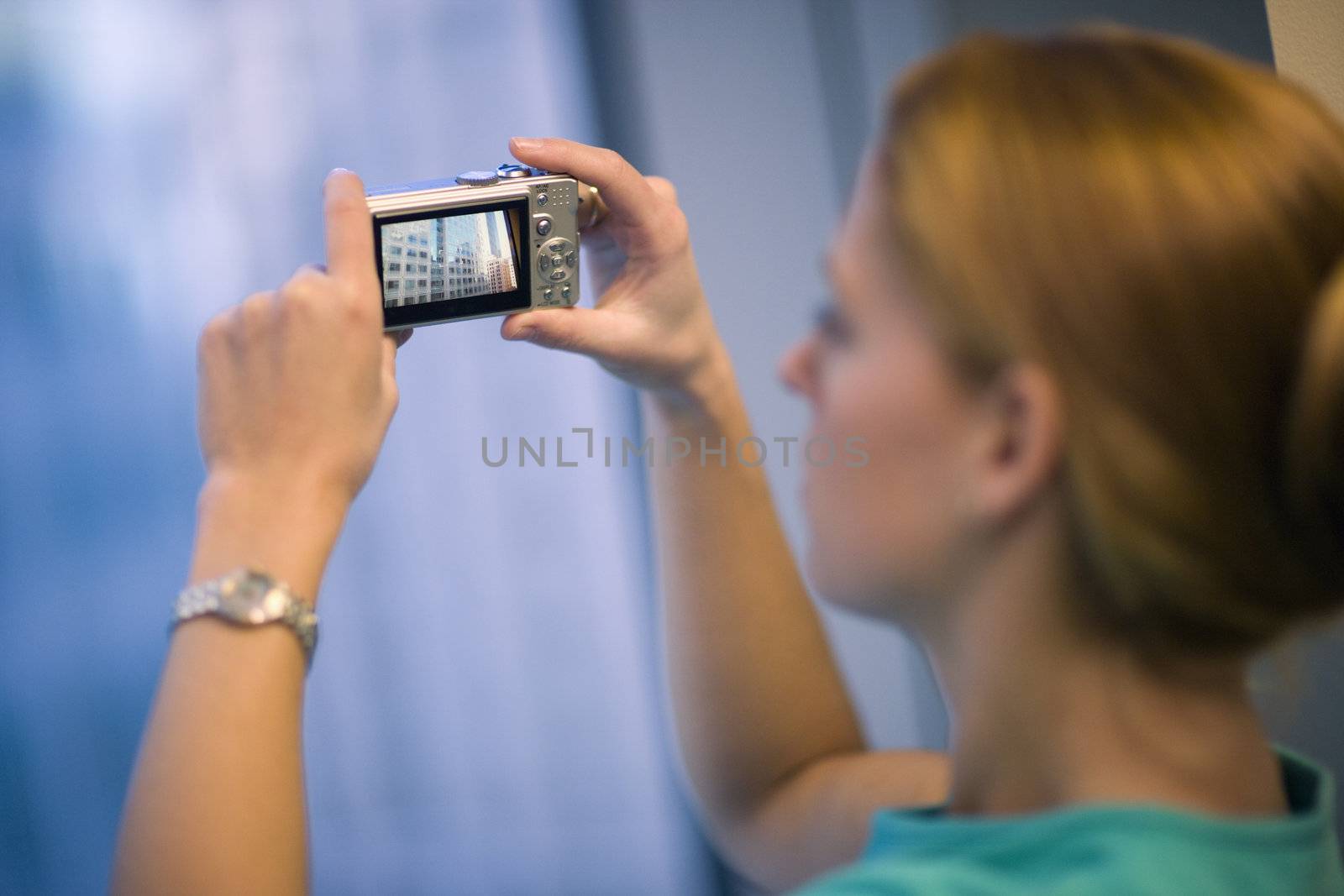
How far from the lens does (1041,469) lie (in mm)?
484

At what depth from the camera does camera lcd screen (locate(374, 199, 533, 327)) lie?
2.38 feet

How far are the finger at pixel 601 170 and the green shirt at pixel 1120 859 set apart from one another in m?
0.48

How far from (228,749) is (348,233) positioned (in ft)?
1.01

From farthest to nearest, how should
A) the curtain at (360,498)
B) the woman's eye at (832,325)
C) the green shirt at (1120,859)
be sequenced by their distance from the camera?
the curtain at (360,498), the woman's eye at (832,325), the green shirt at (1120,859)

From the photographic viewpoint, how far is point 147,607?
51.9 inches

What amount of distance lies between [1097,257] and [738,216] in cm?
88

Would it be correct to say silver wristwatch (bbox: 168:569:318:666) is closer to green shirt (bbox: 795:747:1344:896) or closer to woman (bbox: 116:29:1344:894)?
woman (bbox: 116:29:1344:894)

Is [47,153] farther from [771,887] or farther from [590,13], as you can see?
[771,887]

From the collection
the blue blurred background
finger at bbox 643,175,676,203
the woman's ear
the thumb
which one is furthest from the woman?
the blue blurred background

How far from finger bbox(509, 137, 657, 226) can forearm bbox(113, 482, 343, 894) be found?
32 cm

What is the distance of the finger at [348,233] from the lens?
2.11 ft

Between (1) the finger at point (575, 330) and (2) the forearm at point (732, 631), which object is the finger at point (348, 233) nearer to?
(1) the finger at point (575, 330)

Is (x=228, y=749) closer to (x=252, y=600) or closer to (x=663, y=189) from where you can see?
(x=252, y=600)

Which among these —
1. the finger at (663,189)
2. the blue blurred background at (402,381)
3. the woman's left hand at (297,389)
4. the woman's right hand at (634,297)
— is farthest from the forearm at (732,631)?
the blue blurred background at (402,381)
